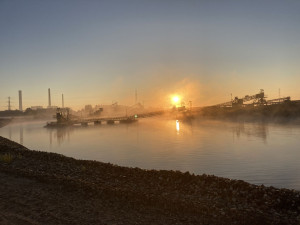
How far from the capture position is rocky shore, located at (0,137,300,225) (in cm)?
820

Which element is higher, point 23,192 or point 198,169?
point 23,192

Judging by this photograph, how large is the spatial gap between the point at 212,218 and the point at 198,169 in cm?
1544

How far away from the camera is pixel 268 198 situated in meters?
9.69

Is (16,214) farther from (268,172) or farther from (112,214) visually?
(268,172)

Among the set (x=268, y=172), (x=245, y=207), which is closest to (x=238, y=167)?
(x=268, y=172)

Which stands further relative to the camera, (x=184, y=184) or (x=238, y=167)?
(x=238, y=167)

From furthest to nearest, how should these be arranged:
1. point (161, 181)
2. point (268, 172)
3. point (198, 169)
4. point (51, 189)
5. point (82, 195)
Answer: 1. point (198, 169)
2. point (268, 172)
3. point (161, 181)
4. point (51, 189)
5. point (82, 195)

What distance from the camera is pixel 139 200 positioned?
376 inches

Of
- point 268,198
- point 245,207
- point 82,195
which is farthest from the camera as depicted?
point 82,195

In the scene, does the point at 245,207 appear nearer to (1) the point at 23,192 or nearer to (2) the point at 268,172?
(1) the point at 23,192

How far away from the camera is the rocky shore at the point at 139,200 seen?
26.9 feet

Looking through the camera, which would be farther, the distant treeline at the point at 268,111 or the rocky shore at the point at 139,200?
the distant treeline at the point at 268,111

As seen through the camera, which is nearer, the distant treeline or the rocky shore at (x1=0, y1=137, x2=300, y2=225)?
the rocky shore at (x1=0, y1=137, x2=300, y2=225)

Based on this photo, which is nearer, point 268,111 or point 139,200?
point 139,200
